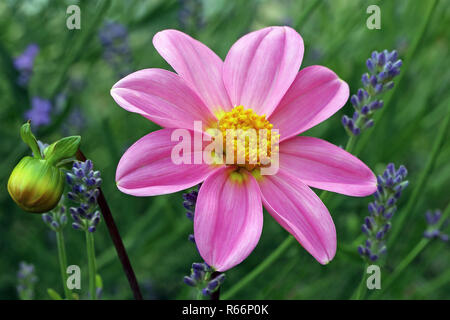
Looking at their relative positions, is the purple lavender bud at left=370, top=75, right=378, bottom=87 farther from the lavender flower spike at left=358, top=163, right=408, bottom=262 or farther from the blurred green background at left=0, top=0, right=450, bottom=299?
the blurred green background at left=0, top=0, right=450, bottom=299

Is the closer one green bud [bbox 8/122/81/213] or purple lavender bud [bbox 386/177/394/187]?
green bud [bbox 8/122/81/213]

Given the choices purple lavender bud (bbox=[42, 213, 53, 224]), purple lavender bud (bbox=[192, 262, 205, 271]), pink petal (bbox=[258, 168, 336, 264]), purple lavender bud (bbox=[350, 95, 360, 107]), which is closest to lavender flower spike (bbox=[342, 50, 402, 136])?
purple lavender bud (bbox=[350, 95, 360, 107])

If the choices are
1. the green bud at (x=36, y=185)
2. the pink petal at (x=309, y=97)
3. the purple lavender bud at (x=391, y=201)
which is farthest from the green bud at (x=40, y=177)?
the purple lavender bud at (x=391, y=201)

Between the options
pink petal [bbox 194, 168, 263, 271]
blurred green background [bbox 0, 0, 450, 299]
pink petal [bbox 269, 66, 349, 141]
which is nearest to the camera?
pink petal [bbox 194, 168, 263, 271]

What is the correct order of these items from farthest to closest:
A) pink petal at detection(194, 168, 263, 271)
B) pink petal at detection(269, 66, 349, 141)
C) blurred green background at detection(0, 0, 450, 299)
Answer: blurred green background at detection(0, 0, 450, 299)
pink petal at detection(269, 66, 349, 141)
pink petal at detection(194, 168, 263, 271)

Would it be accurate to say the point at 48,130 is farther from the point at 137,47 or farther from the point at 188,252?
the point at 137,47

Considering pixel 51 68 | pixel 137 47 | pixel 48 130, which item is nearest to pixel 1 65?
pixel 48 130
